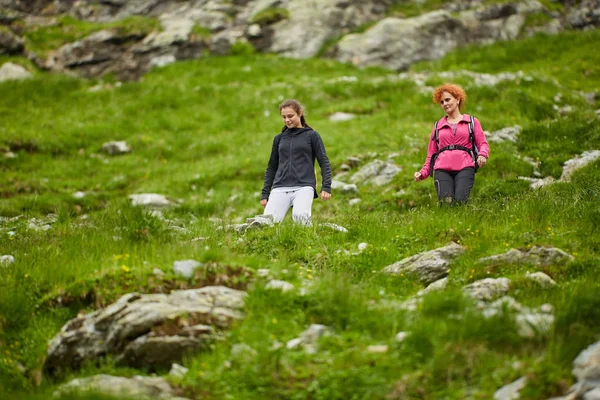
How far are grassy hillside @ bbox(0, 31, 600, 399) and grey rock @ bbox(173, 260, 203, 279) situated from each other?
11 cm

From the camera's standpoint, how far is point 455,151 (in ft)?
33.4

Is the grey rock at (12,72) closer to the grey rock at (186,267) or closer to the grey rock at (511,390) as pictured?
the grey rock at (186,267)

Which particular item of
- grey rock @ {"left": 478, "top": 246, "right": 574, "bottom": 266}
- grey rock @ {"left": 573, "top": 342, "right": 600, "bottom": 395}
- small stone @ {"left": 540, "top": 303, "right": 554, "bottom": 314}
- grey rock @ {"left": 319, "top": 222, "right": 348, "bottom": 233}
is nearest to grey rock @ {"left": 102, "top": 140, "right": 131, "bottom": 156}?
grey rock @ {"left": 319, "top": 222, "right": 348, "bottom": 233}

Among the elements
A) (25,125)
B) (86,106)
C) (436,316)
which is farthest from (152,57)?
(436,316)

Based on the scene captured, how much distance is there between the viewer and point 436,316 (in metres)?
5.61

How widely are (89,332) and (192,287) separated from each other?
119 centimetres

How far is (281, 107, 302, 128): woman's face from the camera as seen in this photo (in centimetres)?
1001

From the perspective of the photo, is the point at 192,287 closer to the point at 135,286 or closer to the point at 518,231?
the point at 135,286

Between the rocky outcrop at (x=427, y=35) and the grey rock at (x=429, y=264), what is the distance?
23.3 m

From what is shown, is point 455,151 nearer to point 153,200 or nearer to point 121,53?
point 153,200

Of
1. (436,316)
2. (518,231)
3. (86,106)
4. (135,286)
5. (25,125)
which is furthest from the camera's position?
(86,106)

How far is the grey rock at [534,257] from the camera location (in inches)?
273

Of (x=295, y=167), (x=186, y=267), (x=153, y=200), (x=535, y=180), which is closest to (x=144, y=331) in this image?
(x=186, y=267)

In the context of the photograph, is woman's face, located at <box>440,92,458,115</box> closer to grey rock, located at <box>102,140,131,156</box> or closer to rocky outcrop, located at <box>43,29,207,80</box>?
grey rock, located at <box>102,140,131,156</box>
